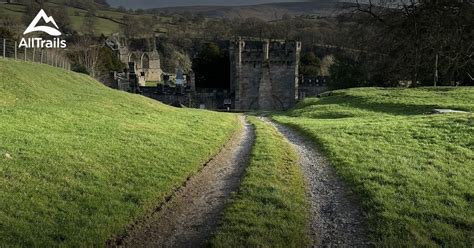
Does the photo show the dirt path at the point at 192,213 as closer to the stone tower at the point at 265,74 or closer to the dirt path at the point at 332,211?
the dirt path at the point at 332,211

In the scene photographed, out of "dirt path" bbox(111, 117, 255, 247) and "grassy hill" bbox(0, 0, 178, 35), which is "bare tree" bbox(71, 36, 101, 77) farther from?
"dirt path" bbox(111, 117, 255, 247)

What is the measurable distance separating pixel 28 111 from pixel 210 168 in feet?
29.0

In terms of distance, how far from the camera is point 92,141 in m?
14.4

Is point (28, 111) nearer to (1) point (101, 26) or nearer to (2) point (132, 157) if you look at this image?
(2) point (132, 157)

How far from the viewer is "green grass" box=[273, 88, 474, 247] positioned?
8.23m

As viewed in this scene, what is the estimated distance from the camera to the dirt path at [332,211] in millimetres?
8047

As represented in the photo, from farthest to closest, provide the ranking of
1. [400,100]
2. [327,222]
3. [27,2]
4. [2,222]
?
[27,2], [400,100], [327,222], [2,222]

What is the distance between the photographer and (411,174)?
12.2m

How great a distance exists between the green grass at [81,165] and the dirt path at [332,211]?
3.29 metres

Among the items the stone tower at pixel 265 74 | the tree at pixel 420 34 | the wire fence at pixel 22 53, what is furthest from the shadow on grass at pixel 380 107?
the stone tower at pixel 265 74

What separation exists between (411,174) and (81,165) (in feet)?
27.9

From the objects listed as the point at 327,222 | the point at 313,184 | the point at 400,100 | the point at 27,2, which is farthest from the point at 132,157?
the point at 27,2

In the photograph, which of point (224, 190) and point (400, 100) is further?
point (400, 100)

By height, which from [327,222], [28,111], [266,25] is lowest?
[327,222]
